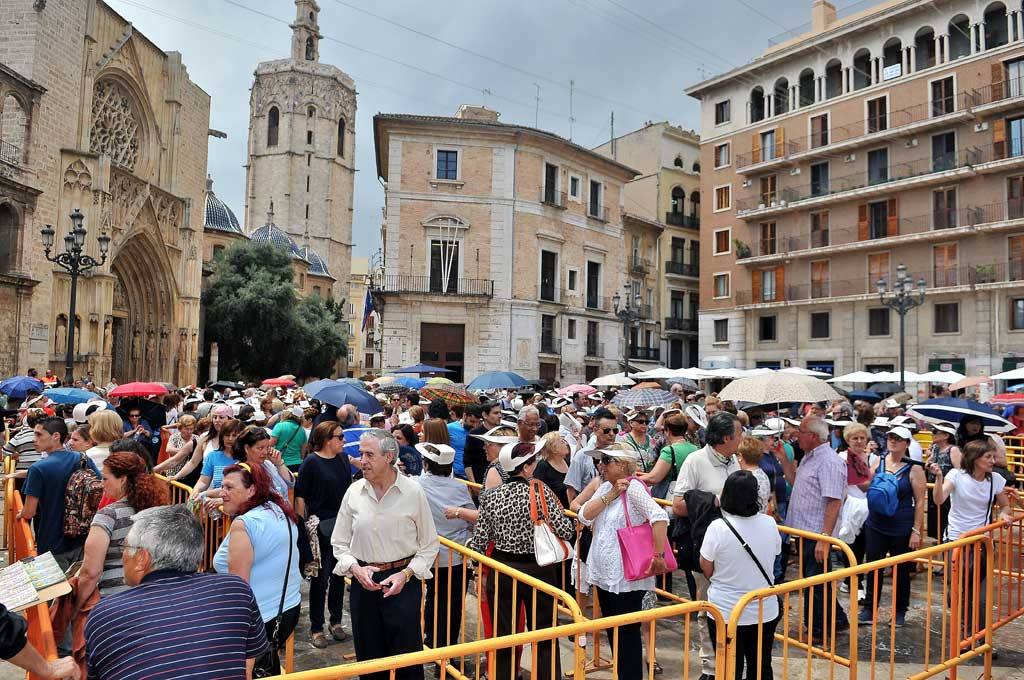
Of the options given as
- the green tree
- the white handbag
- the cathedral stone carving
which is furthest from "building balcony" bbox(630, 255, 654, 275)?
the white handbag

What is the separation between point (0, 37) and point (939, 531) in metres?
32.1

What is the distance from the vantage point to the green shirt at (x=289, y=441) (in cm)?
762

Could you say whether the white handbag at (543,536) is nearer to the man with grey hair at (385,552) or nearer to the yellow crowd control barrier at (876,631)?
the man with grey hair at (385,552)

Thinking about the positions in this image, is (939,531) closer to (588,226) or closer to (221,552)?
(221,552)

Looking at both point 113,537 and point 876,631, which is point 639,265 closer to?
point 876,631

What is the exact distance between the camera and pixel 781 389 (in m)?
10.1

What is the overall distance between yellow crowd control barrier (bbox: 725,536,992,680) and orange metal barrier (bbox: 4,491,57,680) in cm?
342

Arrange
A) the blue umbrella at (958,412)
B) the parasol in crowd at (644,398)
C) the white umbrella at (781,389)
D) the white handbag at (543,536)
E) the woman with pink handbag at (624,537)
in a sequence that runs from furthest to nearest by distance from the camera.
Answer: the parasol in crowd at (644,398) → the white umbrella at (781,389) → the blue umbrella at (958,412) → the woman with pink handbag at (624,537) → the white handbag at (543,536)

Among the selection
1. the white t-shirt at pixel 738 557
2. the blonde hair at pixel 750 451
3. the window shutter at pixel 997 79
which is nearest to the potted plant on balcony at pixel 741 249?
the window shutter at pixel 997 79

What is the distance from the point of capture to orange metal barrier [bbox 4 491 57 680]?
3.58 meters

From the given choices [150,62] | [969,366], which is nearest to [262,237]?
[150,62]

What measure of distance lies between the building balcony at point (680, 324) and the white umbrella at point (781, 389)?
32630mm

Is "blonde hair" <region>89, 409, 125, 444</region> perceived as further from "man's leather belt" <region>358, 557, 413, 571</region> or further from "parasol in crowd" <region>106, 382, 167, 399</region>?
"parasol in crowd" <region>106, 382, 167, 399</region>

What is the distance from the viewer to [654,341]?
42719 mm
